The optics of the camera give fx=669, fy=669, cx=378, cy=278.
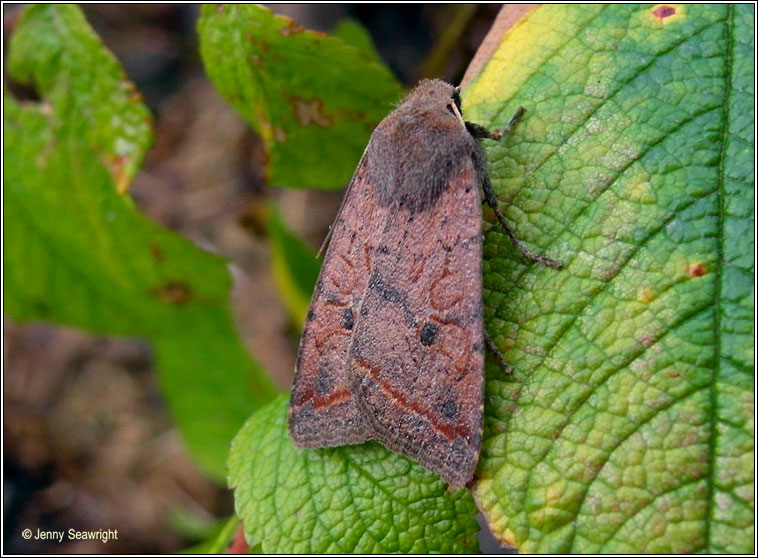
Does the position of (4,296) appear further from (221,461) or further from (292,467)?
(292,467)

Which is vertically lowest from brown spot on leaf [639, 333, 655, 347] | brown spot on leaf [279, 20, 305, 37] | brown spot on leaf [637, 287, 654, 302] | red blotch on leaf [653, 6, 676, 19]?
brown spot on leaf [639, 333, 655, 347]

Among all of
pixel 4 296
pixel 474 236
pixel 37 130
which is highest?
pixel 474 236

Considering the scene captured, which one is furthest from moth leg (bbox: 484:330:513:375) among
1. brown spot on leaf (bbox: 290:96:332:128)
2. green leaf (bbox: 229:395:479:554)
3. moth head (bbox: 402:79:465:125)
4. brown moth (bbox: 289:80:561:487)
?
brown spot on leaf (bbox: 290:96:332:128)

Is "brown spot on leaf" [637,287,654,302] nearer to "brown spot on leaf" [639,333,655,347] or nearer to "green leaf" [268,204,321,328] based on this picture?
"brown spot on leaf" [639,333,655,347]

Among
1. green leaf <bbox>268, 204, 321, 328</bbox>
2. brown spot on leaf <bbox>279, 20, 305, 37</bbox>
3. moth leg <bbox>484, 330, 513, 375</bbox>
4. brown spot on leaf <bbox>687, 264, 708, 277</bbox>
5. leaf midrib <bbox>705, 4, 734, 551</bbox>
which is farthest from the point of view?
green leaf <bbox>268, 204, 321, 328</bbox>

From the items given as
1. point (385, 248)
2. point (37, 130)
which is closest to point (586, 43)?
point (385, 248)

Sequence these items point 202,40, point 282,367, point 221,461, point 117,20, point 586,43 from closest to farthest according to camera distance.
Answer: point 586,43
point 202,40
point 221,461
point 282,367
point 117,20
